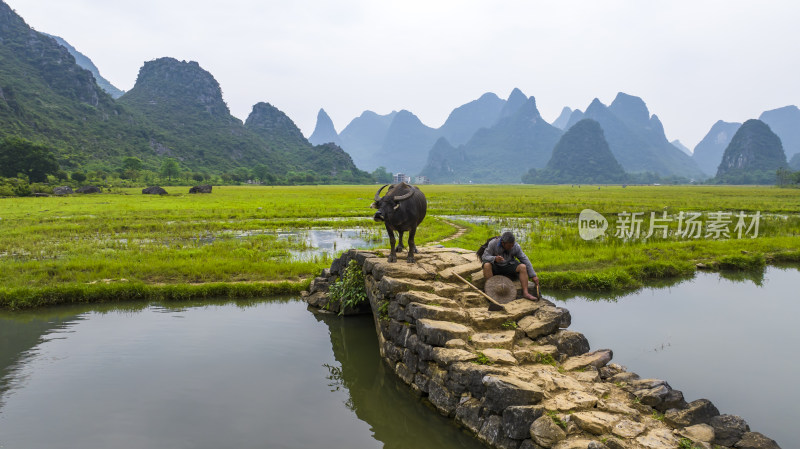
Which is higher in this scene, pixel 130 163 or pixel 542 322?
pixel 130 163

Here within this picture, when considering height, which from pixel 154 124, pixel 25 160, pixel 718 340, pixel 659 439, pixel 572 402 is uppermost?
pixel 154 124

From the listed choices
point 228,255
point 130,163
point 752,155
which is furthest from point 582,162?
point 228,255

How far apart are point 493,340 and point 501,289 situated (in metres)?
1.41

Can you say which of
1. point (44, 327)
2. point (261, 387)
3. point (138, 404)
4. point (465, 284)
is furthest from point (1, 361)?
point (465, 284)

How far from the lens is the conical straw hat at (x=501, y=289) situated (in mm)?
6324

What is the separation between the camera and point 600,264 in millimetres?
12203

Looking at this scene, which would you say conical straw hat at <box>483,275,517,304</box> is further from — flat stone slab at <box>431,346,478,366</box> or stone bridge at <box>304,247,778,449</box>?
flat stone slab at <box>431,346,478,366</box>

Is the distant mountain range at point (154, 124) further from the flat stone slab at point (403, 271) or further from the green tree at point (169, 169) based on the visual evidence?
the flat stone slab at point (403, 271)

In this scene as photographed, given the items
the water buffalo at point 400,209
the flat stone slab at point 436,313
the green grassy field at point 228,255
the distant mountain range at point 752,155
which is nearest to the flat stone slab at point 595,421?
the flat stone slab at point 436,313

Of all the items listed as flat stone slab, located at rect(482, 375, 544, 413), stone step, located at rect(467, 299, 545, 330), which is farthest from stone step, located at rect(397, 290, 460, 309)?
flat stone slab, located at rect(482, 375, 544, 413)

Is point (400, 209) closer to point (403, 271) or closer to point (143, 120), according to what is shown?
point (403, 271)

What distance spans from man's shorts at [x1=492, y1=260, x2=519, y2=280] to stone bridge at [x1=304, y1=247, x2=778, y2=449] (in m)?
0.29

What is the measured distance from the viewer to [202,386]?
18.5 ft

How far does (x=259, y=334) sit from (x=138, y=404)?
2.49m
